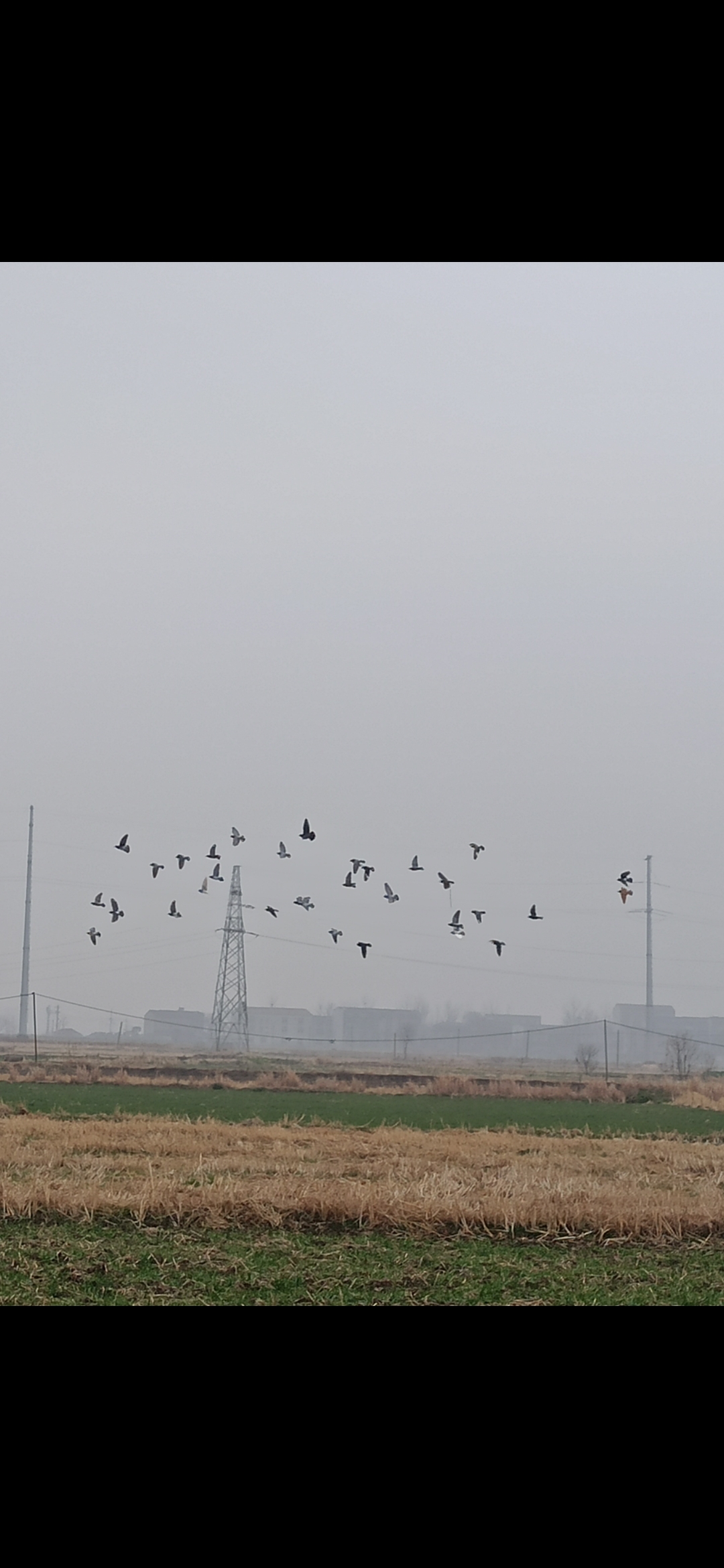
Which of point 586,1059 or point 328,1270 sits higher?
point 328,1270

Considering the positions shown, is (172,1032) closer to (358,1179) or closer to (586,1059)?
(586,1059)

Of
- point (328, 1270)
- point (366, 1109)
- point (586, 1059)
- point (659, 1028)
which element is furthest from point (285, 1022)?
point (328, 1270)

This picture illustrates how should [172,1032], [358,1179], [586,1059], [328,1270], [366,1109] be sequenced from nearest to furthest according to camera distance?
1. [328,1270]
2. [358,1179]
3. [366,1109]
4. [586,1059]
5. [172,1032]

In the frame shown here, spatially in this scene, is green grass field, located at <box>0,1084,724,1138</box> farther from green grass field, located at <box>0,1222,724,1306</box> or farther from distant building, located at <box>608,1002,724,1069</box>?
distant building, located at <box>608,1002,724,1069</box>

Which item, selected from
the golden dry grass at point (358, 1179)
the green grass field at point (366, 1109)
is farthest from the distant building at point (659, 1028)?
the golden dry grass at point (358, 1179)

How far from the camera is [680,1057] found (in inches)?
1596

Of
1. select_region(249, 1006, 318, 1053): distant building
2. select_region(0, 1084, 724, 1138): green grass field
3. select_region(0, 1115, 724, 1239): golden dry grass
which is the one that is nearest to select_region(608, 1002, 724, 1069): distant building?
select_region(249, 1006, 318, 1053): distant building

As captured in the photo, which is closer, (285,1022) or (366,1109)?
(366,1109)

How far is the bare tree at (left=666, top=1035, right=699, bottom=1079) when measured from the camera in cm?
4044

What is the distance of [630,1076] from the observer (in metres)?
42.3

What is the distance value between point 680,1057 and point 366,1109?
22621 millimetres

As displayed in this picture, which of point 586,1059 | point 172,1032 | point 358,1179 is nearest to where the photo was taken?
point 358,1179
